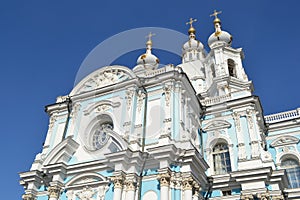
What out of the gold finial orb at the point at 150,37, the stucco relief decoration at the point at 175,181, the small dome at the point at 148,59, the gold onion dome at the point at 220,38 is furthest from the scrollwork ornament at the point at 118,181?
the gold onion dome at the point at 220,38

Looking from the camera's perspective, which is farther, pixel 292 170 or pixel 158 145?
pixel 292 170

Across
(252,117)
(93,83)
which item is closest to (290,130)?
(252,117)

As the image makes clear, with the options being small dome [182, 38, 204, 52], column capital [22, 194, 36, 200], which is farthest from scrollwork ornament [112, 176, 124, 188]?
small dome [182, 38, 204, 52]

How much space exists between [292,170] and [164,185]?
9944 millimetres

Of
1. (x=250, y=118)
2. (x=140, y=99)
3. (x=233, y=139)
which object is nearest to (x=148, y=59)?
(x=140, y=99)

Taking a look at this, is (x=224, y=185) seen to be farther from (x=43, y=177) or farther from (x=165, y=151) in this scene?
(x=43, y=177)

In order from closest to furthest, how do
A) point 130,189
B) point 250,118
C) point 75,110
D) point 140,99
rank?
point 130,189, point 140,99, point 250,118, point 75,110

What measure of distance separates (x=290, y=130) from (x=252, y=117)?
399cm

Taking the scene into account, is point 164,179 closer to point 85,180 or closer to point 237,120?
point 85,180

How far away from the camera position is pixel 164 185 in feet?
46.7

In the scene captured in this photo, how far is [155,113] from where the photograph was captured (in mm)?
17359

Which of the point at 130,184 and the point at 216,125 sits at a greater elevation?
the point at 216,125

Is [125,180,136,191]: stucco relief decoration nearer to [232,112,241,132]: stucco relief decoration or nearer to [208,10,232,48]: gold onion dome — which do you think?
[232,112,241,132]: stucco relief decoration

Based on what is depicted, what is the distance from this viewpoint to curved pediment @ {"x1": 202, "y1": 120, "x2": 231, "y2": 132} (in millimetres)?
19175
